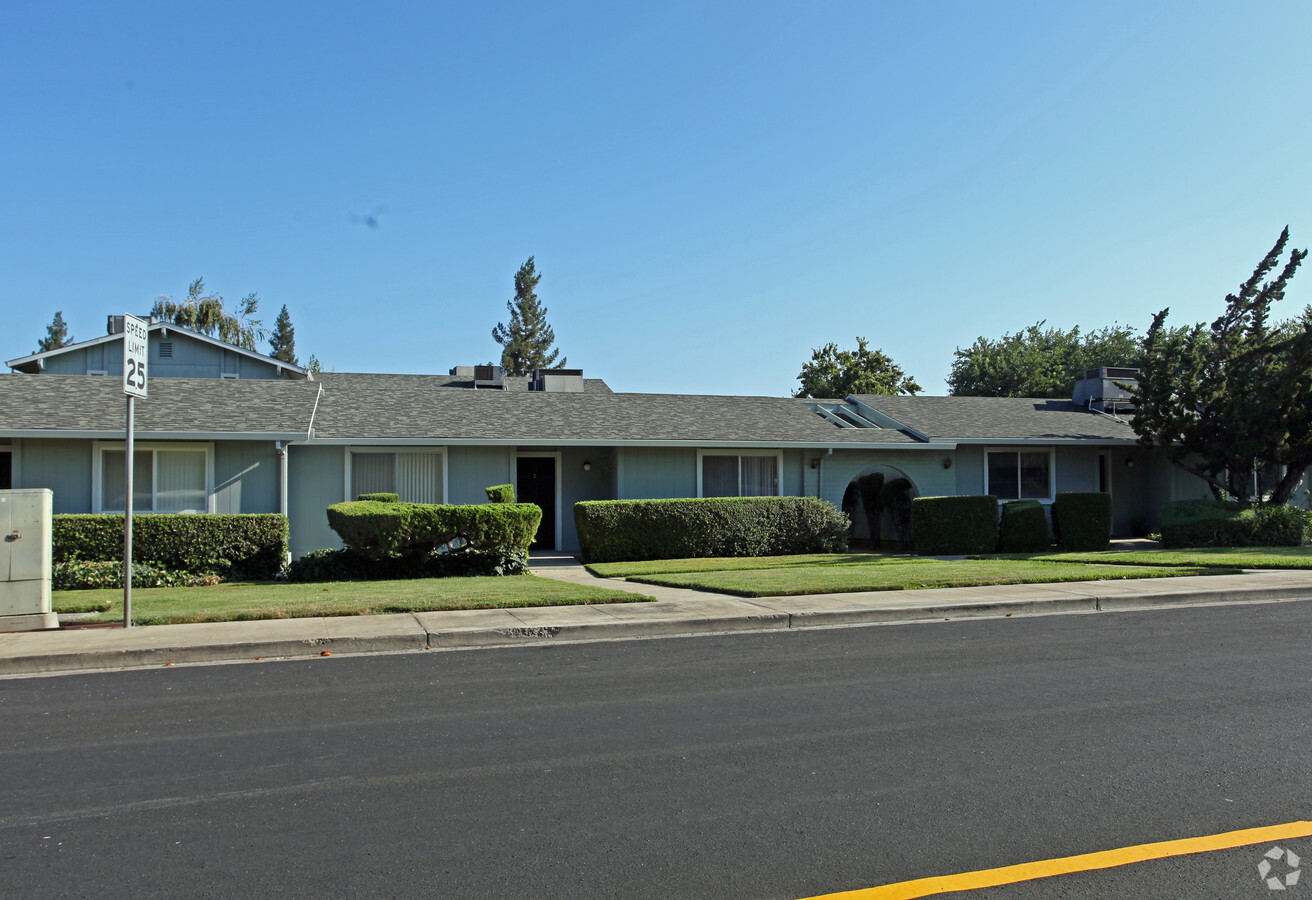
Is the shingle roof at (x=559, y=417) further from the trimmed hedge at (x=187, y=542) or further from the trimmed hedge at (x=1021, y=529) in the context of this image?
the trimmed hedge at (x=1021, y=529)

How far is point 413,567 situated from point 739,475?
8839 millimetres

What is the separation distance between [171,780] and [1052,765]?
194 inches

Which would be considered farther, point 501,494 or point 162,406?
point 162,406

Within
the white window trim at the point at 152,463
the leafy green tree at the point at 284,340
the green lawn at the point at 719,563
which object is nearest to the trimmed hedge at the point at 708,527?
the green lawn at the point at 719,563

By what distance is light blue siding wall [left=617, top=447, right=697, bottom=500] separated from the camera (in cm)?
2181

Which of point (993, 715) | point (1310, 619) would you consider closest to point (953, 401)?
point (1310, 619)

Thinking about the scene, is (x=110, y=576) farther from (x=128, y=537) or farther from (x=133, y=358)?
(x=133, y=358)

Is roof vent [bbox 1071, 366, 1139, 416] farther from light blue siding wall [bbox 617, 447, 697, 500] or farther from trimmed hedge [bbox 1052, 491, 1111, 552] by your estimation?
light blue siding wall [bbox 617, 447, 697, 500]

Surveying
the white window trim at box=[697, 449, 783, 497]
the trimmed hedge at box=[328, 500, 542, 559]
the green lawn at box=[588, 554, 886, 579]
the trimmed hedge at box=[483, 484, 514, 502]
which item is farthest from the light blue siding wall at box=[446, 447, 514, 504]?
the white window trim at box=[697, 449, 783, 497]

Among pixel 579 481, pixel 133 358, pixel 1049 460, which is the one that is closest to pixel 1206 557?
pixel 1049 460

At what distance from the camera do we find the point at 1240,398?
22.3 metres

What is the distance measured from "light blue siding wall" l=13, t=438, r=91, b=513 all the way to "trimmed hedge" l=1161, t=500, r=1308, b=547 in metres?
22.0

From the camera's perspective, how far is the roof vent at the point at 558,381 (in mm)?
28266

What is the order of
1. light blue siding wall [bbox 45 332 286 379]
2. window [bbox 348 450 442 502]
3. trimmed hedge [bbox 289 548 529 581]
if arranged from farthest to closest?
light blue siding wall [bbox 45 332 286 379], window [bbox 348 450 442 502], trimmed hedge [bbox 289 548 529 581]
